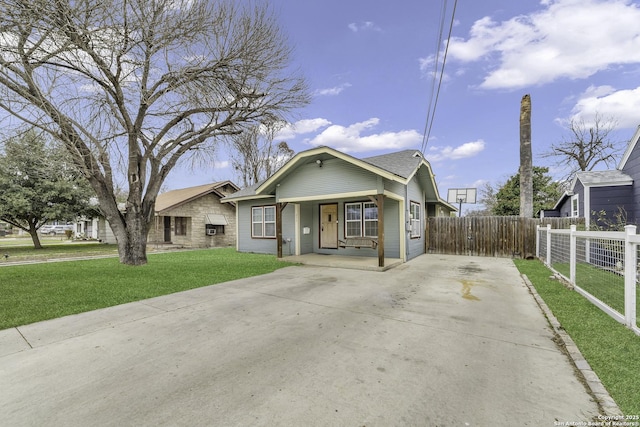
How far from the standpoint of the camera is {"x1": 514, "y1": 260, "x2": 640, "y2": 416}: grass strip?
2.26 meters

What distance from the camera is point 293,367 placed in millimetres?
2779

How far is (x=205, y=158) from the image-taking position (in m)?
11.0

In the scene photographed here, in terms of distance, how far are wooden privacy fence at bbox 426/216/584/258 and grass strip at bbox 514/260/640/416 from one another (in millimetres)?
Result: 7258

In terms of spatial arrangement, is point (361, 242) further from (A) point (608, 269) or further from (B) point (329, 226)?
(A) point (608, 269)

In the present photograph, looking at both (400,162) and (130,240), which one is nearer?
(130,240)

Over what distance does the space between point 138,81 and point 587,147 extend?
3070 centimetres

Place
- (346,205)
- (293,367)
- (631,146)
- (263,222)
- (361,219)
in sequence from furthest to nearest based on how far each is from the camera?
(263,222)
(346,205)
(361,219)
(631,146)
(293,367)

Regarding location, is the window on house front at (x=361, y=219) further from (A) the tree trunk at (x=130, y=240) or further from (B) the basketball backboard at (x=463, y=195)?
(B) the basketball backboard at (x=463, y=195)

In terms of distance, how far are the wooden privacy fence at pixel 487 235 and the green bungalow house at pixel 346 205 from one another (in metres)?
0.80

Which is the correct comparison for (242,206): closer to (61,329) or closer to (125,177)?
(125,177)


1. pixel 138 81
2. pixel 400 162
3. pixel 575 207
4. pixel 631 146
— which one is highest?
pixel 138 81

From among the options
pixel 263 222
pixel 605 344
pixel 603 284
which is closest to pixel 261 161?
pixel 263 222

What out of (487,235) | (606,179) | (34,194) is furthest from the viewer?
(34,194)

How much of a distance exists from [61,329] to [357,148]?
2551 centimetres
